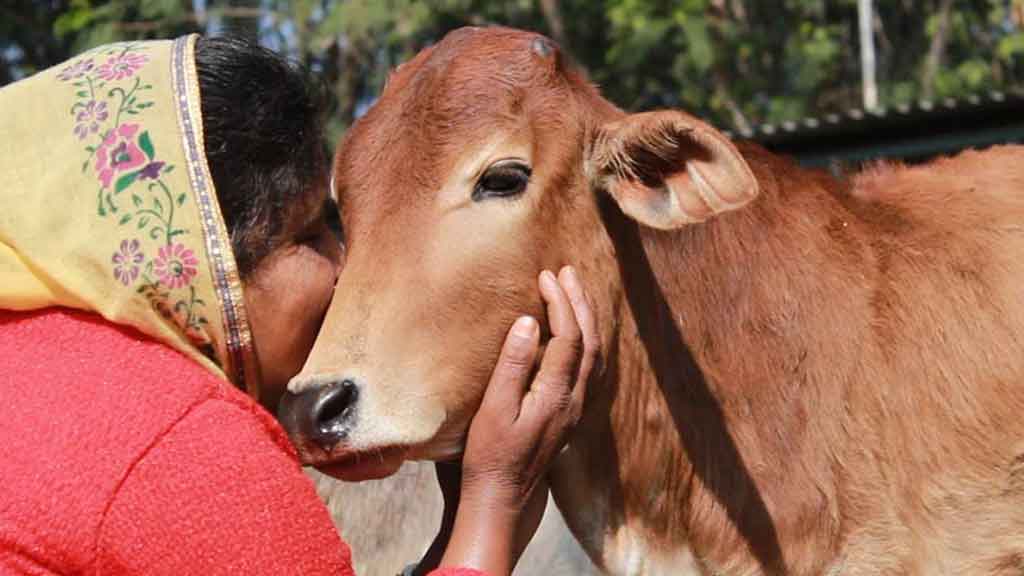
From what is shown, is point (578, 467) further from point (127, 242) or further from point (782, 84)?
point (782, 84)

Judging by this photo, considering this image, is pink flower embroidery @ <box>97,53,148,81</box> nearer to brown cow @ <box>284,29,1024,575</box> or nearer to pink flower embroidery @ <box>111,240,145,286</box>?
pink flower embroidery @ <box>111,240,145,286</box>

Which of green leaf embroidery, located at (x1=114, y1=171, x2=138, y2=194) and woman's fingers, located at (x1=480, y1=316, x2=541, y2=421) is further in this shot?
woman's fingers, located at (x1=480, y1=316, x2=541, y2=421)

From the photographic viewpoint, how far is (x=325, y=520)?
2.41m

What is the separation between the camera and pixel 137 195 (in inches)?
93.7

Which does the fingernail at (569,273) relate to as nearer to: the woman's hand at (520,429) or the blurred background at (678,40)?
the woman's hand at (520,429)

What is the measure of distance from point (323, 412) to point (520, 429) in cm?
41

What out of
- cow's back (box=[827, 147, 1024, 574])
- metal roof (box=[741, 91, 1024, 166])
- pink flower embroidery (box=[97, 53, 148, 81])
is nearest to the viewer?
pink flower embroidery (box=[97, 53, 148, 81])

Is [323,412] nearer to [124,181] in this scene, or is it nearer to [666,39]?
[124,181]

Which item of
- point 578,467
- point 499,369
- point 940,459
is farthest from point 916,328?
point 499,369

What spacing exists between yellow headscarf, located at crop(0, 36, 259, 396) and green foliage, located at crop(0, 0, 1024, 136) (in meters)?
11.3

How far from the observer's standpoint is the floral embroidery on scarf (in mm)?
2375

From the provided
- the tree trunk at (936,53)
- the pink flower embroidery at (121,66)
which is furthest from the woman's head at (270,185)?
the tree trunk at (936,53)

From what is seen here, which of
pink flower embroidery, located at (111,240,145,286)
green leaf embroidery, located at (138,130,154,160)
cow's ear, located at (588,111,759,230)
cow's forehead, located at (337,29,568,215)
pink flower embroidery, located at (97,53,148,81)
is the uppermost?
pink flower embroidery, located at (97,53,148,81)

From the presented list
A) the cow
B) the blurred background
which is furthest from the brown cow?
the blurred background
